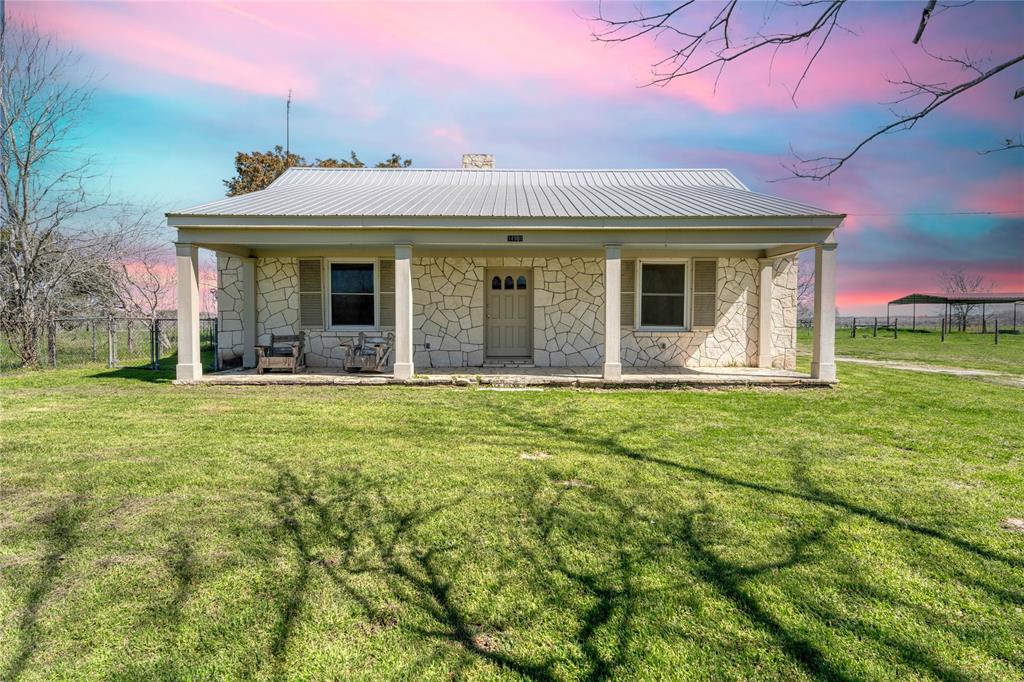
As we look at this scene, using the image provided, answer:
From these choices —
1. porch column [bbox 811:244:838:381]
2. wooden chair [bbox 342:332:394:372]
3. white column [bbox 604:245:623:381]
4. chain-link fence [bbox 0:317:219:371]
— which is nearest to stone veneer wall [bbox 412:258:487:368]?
wooden chair [bbox 342:332:394:372]

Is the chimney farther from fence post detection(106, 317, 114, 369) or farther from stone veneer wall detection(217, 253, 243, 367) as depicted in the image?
fence post detection(106, 317, 114, 369)

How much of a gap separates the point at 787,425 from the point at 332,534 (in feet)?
18.5

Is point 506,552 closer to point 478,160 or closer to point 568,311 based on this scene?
point 568,311

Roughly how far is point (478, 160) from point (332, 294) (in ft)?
21.1

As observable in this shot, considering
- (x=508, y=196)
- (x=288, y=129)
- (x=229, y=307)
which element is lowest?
(x=229, y=307)

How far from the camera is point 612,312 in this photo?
9.46 metres

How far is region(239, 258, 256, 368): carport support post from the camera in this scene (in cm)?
1158

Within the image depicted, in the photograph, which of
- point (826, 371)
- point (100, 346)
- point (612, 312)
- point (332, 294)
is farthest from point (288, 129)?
point (826, 371)

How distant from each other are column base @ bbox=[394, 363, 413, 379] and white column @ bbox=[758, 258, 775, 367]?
7.90m

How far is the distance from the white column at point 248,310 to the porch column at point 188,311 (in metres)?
1.98

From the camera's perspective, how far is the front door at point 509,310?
12.2 metres

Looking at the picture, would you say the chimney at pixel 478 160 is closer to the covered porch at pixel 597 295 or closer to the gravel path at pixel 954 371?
the covered porch at pixel 597 295

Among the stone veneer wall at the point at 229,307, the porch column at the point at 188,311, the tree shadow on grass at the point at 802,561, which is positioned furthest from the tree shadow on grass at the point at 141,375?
the tree shadow on grass at the point at 802,561

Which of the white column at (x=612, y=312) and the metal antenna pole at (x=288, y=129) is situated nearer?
the white column at (x=612, y=312)
